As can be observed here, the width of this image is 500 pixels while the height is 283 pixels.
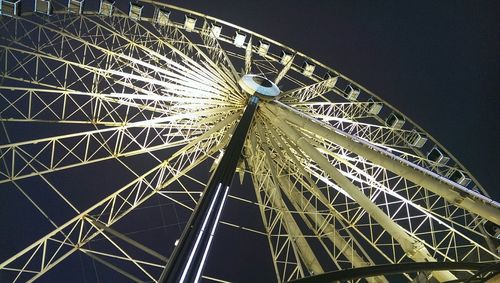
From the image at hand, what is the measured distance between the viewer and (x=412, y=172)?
47.6ft

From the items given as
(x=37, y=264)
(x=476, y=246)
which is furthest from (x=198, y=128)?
(x=37, y=264)

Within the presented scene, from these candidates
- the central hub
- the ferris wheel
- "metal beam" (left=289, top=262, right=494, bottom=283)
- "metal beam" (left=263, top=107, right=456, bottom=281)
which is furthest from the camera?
the central hub

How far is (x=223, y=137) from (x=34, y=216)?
20.2 metres

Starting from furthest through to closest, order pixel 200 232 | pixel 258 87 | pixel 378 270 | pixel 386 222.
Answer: pixel 258 87, pixel 386 222, pixel 200 232, pixel 378 270

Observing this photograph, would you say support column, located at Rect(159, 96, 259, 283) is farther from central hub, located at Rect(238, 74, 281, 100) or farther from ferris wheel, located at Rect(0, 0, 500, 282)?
central hub, located at Rect(238, 74, 281, 100)

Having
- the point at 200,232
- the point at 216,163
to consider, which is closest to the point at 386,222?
the point at 200,232

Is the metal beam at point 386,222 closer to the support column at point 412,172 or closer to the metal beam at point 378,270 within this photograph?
the support column at point 412,172

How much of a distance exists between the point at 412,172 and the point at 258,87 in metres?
6.93

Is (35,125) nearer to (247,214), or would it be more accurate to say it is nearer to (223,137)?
(247,214)

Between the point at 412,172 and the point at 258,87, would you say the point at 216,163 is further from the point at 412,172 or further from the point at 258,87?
the point at 412,172

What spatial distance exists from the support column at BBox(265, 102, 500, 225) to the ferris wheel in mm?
42

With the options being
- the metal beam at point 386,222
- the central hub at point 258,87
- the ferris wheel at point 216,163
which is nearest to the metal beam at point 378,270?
the ferris wheel at point 216,163

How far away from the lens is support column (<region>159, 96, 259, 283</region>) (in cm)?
729

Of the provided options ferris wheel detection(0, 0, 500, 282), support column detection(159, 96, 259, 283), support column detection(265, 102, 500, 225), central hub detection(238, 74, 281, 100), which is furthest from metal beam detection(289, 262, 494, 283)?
central hub detection(238, 74, 281, 100)
